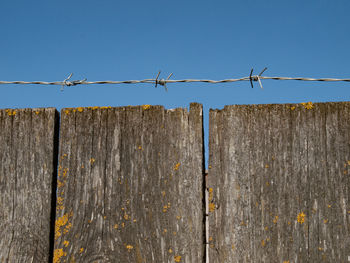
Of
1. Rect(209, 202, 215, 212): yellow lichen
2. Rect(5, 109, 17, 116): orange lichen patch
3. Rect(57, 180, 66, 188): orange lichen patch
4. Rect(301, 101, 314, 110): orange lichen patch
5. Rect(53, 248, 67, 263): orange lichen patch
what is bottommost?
Rect(53, 248, 67, 263): orange lichen patch

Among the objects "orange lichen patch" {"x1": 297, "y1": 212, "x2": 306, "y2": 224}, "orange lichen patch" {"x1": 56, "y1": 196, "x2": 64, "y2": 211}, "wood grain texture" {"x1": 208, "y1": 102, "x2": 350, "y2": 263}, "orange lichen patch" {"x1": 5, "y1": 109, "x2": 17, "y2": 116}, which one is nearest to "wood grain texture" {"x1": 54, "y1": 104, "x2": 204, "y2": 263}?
"orange lichen patch" {"x1": 56, "y1": 196, "x2": 64, "y2": 211}

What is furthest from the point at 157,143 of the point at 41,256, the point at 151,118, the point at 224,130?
the point at 41,256

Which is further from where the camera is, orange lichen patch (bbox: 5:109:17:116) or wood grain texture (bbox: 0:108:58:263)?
orange lichen patch (bbox: 5:109:17:116)

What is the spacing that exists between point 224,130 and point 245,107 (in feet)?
0.51

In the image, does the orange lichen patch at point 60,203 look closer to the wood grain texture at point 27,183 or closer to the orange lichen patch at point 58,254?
the wood grain texture at point 27,183

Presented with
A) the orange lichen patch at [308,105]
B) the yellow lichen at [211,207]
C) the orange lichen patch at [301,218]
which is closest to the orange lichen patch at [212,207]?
the yellow lichen at [211,207]

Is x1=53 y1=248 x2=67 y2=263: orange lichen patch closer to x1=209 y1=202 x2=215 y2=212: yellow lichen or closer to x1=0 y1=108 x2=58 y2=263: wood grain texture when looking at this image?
x1=0 y1=108 x2=58 y2=263: wood grain texture

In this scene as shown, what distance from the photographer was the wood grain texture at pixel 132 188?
1861 mm

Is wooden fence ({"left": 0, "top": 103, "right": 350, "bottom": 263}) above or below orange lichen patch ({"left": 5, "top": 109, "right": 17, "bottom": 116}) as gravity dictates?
below

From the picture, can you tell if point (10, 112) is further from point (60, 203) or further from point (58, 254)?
point (58, 254)

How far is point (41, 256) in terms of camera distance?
A: 196 cm

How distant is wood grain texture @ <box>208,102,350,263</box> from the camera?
1.79 meters

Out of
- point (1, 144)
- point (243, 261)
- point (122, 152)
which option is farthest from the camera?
point (1, 144)

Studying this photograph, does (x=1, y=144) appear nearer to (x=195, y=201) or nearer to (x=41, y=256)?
(x=41, y=256)
